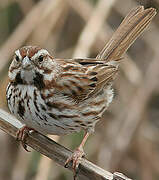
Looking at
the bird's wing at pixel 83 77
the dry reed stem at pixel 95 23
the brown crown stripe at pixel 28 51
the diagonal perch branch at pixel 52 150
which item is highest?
the dry reed stem at pixel 95 23

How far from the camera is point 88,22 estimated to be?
447cm

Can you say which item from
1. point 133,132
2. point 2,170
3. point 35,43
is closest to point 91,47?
point 35,43

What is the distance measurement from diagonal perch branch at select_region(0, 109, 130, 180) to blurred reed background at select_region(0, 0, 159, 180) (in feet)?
3.37

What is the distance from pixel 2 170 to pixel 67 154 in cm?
196

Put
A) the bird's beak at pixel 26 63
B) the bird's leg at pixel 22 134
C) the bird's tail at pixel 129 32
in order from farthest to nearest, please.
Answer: the bird's tail at pixel 129 32 → the bird's leg at pixel 22 134 → the bird's beak at pixel 26 63

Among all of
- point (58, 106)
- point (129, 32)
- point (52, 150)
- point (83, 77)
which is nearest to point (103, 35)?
point (129, 32)

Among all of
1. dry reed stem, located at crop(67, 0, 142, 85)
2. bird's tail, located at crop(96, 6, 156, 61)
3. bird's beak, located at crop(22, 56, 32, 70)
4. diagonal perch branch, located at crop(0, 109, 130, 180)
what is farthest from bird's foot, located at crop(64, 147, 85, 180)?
dry reed stem, located at crop(67, 0, 142, 85)

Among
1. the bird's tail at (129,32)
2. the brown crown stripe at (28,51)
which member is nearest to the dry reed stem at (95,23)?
the bird's tail at (129,32)

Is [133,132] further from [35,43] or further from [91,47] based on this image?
[35,43]

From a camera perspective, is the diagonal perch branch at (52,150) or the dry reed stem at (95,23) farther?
the dry reed stem at (95,23)

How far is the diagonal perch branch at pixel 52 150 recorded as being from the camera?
284cm

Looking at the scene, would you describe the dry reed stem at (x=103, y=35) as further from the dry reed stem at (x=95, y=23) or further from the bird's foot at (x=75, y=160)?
the bird's foot at (x=75, y=160)

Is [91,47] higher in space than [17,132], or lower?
higher

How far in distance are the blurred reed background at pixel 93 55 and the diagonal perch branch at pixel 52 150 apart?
1.03 m
